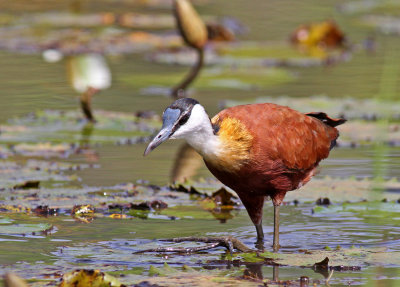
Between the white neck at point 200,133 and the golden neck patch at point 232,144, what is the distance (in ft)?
0.14

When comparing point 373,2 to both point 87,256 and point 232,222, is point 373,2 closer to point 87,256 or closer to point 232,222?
point 232,222

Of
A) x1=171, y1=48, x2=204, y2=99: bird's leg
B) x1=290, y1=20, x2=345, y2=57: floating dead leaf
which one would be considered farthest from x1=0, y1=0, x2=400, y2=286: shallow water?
x1=290, y1=20, x2=345, y2=57: floating dead leaf

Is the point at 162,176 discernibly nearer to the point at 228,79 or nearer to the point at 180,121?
the point at 180,121

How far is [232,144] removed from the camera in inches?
196

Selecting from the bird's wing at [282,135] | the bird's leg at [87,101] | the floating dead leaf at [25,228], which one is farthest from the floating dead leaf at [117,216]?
the bird's leg at [87,101]

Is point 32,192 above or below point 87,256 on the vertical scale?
above

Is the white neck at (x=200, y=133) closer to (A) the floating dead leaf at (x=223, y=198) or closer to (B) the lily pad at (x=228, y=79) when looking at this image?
(A) the floating dead leaf at (x=223, y=198)

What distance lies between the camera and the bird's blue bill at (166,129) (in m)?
4.60

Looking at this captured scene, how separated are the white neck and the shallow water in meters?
0.60

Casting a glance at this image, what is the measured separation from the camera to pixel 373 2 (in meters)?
17.6

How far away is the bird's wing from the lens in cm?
514

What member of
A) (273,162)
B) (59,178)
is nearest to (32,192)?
(59,178)

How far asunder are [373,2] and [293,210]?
39.7 ft

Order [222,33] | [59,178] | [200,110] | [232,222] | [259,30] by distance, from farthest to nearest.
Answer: [259,30] < [222,33] < [59,178] < [232,222] < [200,110]
